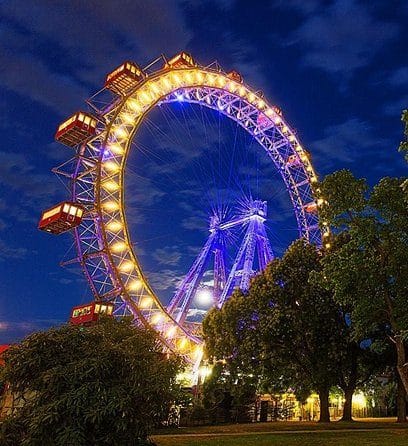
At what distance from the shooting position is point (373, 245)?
21.3 meters

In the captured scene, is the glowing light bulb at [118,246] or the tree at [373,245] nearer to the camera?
the tree at [373,245]

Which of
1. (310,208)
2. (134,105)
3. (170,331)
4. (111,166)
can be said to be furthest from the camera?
(310,208)

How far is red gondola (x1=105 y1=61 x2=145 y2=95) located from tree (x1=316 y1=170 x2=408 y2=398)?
2366 cm

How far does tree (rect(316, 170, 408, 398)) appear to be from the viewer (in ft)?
68.6

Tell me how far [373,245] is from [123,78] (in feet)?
86.5

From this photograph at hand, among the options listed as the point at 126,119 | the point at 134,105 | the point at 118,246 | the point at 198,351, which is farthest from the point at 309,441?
the point at 134,105

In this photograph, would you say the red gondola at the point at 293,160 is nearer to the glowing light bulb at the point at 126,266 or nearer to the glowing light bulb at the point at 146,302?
the glowing light bulb at the point at 146,302

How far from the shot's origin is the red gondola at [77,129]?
125 feet

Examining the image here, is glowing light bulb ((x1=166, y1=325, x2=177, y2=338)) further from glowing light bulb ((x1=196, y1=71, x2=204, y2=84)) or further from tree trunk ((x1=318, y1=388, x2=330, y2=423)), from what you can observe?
glowing light bulb ((x1=196, y1=71, x2=204, y2=84))

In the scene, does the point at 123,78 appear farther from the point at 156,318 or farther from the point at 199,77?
the point at 156,318

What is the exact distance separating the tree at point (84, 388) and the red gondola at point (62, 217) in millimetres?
25763

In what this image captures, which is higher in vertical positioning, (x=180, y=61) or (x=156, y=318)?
(x=180, y=61)

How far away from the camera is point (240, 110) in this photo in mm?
47625

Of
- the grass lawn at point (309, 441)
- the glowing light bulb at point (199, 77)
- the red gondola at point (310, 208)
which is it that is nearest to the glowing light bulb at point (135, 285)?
the glowing light bulb at point (199, 77)
